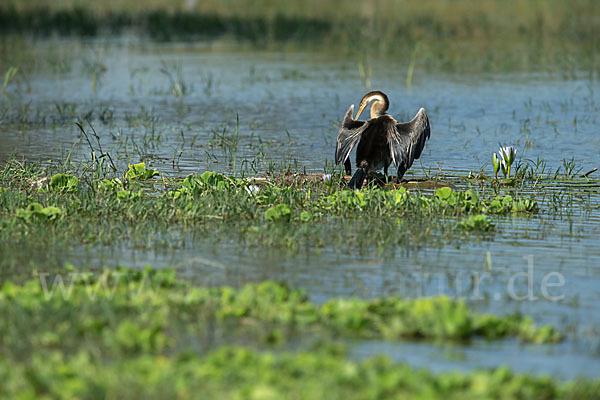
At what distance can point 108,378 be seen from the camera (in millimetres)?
4344

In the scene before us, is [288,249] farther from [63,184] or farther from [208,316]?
[63,184]

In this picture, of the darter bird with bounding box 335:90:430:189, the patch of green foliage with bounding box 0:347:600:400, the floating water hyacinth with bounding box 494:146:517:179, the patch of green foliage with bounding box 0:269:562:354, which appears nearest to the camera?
the patch of green foliage with bounding box 0:347:600:400

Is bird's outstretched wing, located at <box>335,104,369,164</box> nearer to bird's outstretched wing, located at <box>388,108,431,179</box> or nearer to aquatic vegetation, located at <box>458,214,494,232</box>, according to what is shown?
bird's outstretched wing, located at <box>388,108,431,179</box>

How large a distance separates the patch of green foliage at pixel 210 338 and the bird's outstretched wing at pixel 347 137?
355 cm

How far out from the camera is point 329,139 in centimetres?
1246

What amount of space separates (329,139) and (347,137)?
315 centimetres

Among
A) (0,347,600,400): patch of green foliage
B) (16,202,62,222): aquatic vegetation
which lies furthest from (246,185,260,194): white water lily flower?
(0,347,600,400): patch of green foliage

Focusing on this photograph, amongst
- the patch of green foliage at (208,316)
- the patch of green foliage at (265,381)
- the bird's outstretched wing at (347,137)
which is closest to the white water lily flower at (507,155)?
the bird's outstretched wing at (347,137)

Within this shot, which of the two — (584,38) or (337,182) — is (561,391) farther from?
(584,38)

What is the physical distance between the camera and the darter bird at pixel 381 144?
29.9ft

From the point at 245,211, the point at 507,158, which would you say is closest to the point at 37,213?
the point at 245,211

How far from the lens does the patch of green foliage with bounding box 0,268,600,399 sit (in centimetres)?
429

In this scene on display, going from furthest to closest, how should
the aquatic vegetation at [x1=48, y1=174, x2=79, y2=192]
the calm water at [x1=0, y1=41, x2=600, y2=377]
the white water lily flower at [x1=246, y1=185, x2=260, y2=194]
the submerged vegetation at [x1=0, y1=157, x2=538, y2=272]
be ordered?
the aquatic vegetation at [x1=48, y1=174, x2=79, y2=192] → the white water lily flower at [x1=246, y1=185, x2=260, y2=194] → the submerged vegetation at [x1=0, y1=157, x2=538, y2=272] → the calm water at [x1=0, y1=41, x2=600, y2=377]

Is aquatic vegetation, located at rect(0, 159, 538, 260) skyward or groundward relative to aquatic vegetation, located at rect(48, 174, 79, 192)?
groundward
